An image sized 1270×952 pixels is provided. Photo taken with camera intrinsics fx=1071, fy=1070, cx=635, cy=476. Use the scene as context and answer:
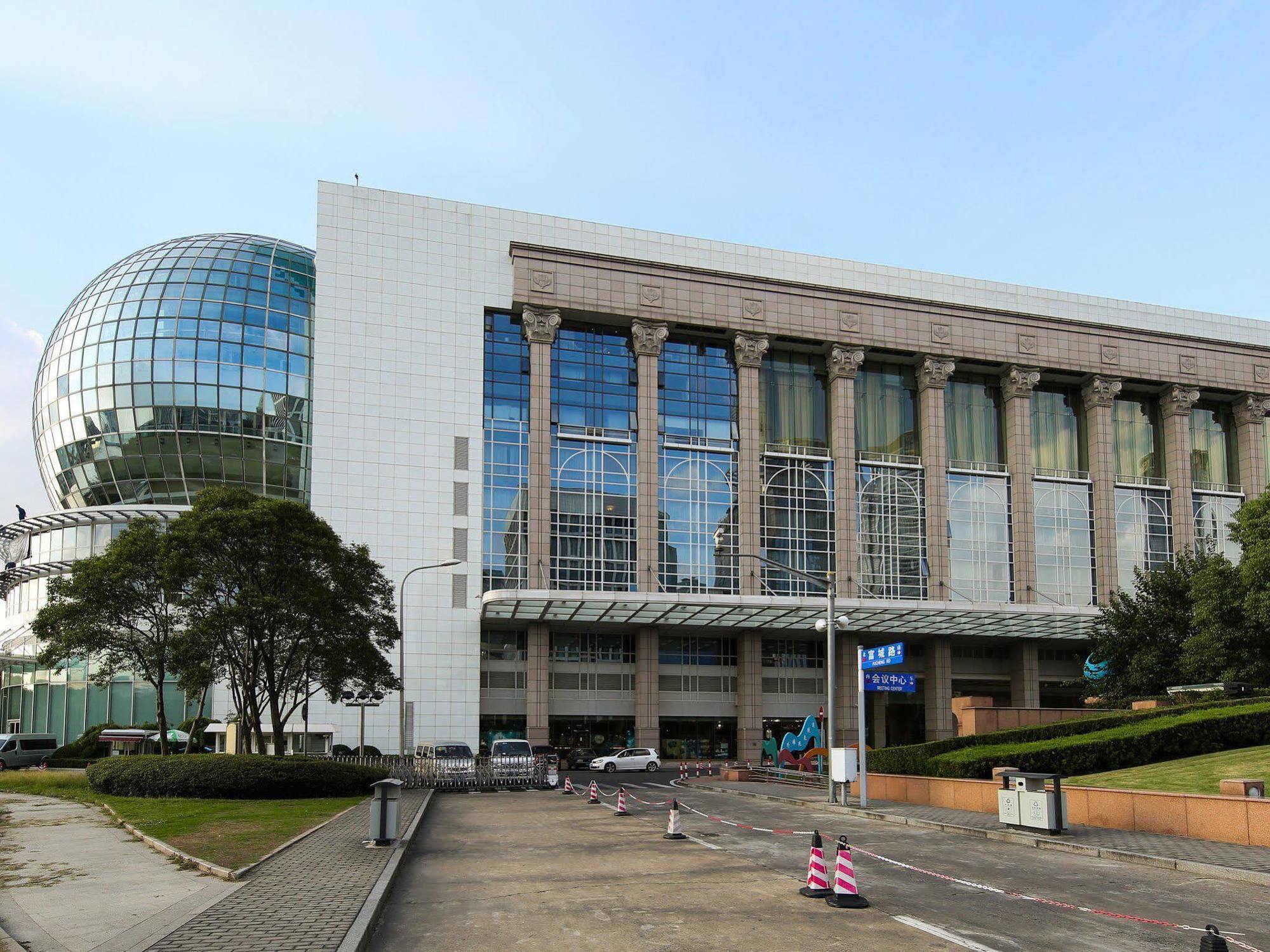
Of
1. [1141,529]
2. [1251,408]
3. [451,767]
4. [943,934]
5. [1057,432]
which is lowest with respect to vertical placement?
[451,767]

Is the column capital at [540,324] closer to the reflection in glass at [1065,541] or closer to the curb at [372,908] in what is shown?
the reflection in glass at [1065,541]

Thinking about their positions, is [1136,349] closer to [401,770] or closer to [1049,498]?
[1049,498]

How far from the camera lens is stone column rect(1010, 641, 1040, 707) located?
238ft

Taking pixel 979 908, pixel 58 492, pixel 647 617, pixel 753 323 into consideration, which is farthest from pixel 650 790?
pixel 58 492

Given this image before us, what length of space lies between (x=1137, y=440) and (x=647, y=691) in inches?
1691

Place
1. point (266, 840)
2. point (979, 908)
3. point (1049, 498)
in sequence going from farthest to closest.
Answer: point (1049, 498)
point (266, 840)
point (979, 908)

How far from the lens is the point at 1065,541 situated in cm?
7550

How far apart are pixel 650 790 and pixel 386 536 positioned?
2667cm

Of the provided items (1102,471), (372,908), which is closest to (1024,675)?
(1102,471)

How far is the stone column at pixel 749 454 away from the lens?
2672 inches

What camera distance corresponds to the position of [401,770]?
4072cm

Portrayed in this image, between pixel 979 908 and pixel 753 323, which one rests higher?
pixel 753 323

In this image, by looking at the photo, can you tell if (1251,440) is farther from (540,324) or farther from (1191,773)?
(1191,773)

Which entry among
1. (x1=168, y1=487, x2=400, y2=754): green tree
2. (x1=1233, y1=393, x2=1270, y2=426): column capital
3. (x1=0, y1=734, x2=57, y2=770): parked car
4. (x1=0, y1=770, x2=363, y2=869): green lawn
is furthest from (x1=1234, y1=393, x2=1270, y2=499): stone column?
(x1=0, y1=734, x2=57, y2=770): parked car
